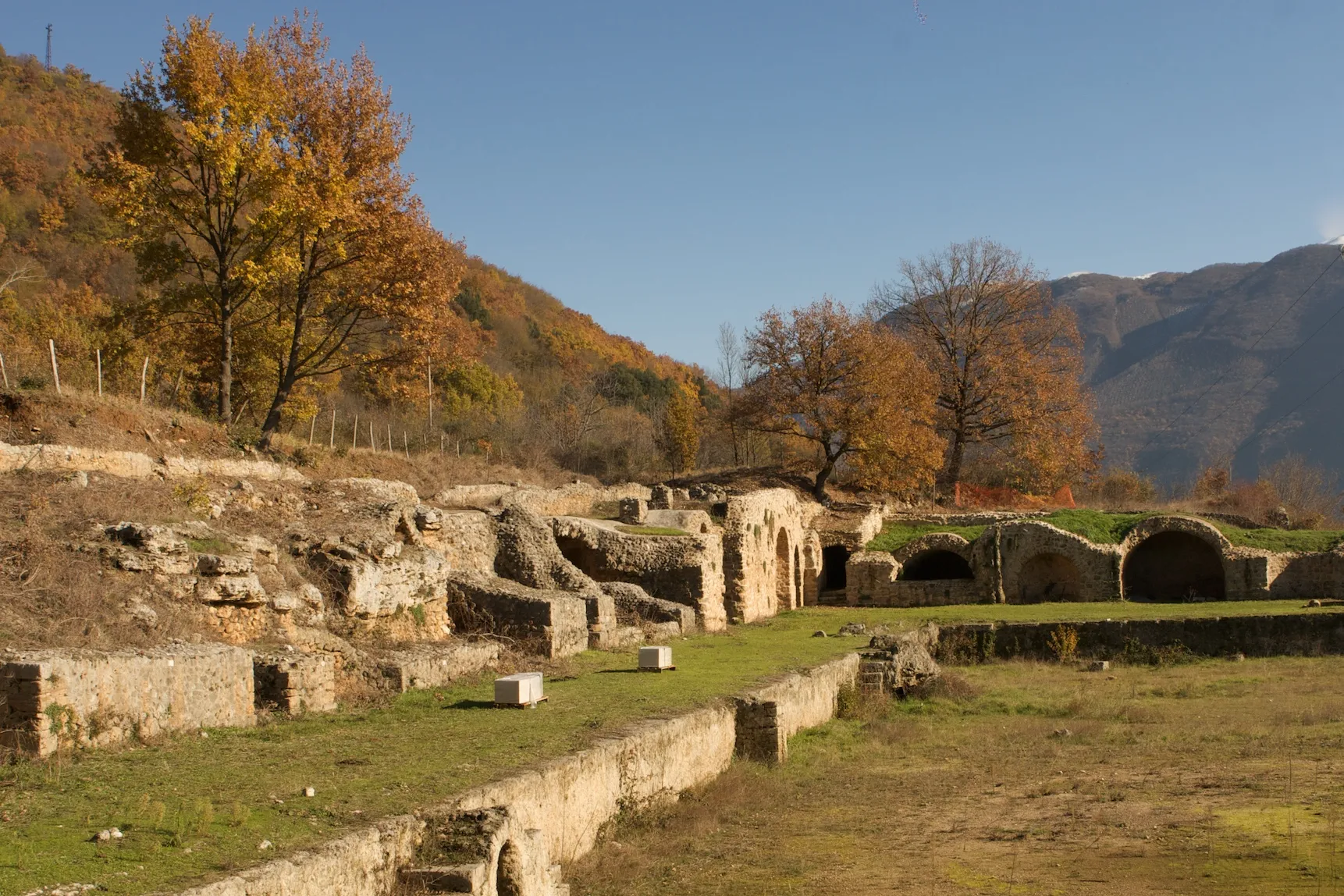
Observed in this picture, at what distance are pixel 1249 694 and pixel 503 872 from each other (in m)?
13.8

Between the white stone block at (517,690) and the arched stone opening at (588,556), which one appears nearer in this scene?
the white stone block at (517,690)

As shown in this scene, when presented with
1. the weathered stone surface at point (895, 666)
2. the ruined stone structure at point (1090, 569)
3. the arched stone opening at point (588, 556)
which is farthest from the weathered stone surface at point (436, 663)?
the ruined stone structure at point (1090, 569)

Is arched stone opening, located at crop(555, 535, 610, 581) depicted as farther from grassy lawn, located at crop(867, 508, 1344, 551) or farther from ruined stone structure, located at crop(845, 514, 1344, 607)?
grassy lawn, located at crop(867, 508, 1344, 551)

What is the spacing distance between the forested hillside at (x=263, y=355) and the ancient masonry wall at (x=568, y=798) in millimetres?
11015

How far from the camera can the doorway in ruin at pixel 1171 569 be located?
3102cm

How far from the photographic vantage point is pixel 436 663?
11859 millimetres

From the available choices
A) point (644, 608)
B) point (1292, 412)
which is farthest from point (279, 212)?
point (1292, 412)

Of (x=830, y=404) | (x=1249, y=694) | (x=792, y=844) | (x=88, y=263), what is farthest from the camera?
(x=88, y=263)

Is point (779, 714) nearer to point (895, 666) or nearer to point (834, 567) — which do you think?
point (895, 666)

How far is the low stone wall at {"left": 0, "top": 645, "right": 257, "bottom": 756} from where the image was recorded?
7.38 meters

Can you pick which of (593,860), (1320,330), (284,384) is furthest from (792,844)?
(1320,330)

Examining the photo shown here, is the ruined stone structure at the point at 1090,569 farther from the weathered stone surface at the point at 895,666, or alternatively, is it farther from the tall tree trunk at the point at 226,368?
the tall tree trunk at the point at 226,368

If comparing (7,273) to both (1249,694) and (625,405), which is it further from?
(1249,694)

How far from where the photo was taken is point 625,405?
197ft
